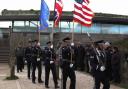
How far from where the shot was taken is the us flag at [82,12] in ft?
61.8

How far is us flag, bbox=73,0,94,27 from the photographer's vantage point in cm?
1884

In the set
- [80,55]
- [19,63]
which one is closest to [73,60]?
[80,55]

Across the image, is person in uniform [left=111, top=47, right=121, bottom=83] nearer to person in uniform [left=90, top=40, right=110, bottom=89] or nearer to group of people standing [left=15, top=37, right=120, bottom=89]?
group of people standing [left=15, top=37, right=120, bottom=89]

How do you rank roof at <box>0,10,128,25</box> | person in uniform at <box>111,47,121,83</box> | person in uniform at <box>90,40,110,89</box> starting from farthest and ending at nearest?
roof at <box>0,10,128,25</box> → person in uniform at <box>111,47,121,83</box> → person in uniform at <box>90,40,110,89</box>

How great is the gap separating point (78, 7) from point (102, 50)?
492 centimetres

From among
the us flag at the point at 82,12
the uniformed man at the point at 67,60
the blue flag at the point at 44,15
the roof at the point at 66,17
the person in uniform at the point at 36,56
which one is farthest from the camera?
the roof at the point at 66,17

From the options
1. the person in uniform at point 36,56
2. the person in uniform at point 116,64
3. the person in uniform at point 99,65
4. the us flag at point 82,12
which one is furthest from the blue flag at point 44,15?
the person in uniform at point 99,65

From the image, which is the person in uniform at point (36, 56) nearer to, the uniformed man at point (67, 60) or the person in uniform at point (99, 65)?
the uniformed man at point (67, 60)

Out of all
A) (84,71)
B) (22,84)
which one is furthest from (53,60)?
(84,71)

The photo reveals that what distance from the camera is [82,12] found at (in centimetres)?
1923

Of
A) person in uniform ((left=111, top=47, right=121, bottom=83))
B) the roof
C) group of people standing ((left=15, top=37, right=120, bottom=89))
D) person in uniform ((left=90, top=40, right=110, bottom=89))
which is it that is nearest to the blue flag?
group of people standing ((left=15, top=37, right=120, bottom=89))

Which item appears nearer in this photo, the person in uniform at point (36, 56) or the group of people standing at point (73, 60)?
the group of people standing at point (73, 60)

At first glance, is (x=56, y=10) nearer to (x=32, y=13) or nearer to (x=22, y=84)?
(x=22, y=84)

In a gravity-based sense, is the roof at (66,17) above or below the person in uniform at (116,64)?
above
